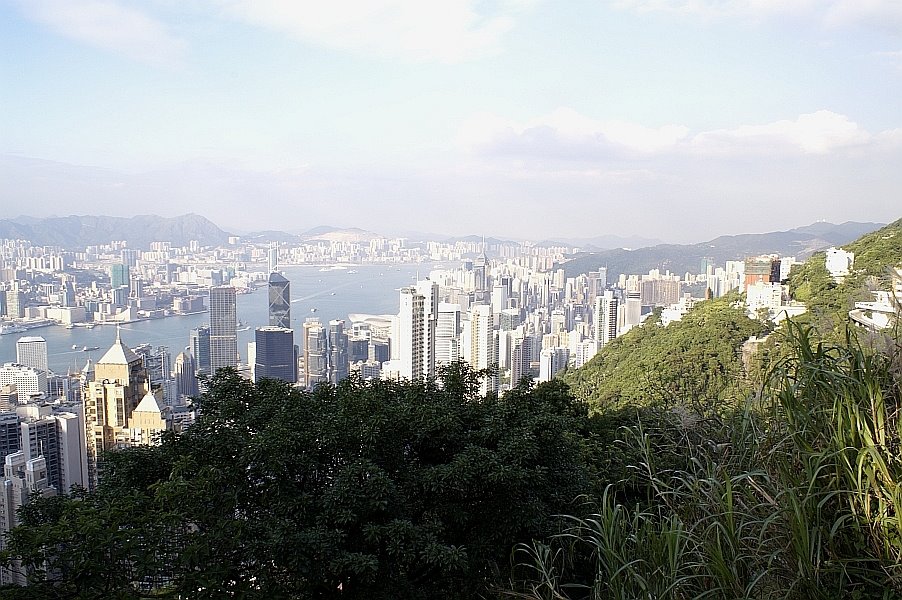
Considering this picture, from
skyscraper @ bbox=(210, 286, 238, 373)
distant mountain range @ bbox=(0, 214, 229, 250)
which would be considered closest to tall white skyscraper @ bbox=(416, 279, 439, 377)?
skyscraper @ bbox=(210, 286, 238, 373)

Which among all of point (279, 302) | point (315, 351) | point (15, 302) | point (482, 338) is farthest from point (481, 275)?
point (15, 302)

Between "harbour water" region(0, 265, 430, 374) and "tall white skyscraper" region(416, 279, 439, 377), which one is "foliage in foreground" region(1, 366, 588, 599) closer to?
"harbour water" region(0, 265, 430, 374)

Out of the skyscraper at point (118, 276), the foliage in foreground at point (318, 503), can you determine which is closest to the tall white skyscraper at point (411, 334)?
the skyscraper at point (118, 276)

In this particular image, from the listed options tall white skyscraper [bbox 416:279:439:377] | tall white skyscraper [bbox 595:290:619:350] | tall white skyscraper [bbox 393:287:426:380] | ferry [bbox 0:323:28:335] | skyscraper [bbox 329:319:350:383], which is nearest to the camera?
ferry [bbox 0:323:28:335]

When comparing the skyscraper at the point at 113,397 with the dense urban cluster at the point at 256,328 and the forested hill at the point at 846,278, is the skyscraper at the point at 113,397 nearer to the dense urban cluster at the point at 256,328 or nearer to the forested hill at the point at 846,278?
the dense urban cluster at the point at 256,328

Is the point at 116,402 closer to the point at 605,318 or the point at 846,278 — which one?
the point at 846,278

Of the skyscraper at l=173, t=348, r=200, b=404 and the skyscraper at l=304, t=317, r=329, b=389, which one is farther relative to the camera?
the skyscraper at l=304, t=317, r=329, b=389

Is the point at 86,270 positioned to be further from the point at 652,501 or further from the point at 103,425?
the point at 652,501

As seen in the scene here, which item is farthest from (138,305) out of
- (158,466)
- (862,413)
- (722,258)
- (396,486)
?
(722,258)
